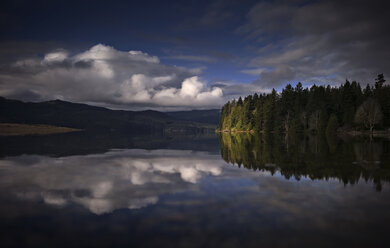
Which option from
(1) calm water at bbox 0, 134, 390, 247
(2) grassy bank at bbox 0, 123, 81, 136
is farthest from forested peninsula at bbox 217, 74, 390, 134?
(2) grassy bank at bbox 0, 123, 81, 136

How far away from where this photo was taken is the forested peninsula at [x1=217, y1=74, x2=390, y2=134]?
88.9 m

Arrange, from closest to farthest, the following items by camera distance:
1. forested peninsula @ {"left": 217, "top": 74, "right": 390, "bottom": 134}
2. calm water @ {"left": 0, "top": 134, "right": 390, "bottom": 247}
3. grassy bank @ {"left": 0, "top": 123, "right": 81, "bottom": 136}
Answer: calm water @ {"left": 0, "top": 134, "right": 390, "bottom": 247}, forested peninsula @ {"left": 217, "top": 74, "right": 390, "bottom": 134}, grassy bank @ {"left": 0, "top": 123, "right": 81, "bottom": 136}

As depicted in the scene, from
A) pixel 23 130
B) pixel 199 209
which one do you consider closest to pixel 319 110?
pixel 199 209

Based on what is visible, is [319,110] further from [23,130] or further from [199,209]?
[23,130]

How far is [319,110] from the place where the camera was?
10119 cm

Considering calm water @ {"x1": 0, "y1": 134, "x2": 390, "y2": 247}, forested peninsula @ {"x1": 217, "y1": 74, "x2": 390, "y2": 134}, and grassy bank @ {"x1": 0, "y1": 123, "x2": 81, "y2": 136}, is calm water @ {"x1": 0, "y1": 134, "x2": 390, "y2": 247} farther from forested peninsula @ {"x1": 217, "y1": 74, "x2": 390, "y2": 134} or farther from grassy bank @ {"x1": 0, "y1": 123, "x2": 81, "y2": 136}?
grassy bank @ {"x1": 0, "y1": 123, "x2": 81, "y2": 136}

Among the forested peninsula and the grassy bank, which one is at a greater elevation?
the forested peninsula

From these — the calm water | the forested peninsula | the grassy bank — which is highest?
the forested peninsula

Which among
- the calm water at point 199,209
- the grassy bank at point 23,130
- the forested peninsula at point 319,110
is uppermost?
the forested peninsula at point 319,110

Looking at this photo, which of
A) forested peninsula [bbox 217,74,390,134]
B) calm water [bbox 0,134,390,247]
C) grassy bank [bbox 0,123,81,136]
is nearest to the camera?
calm water [bbox 0,134,390,247]

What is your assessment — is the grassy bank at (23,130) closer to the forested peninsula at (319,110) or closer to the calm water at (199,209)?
the forested peninsula at (319,110)

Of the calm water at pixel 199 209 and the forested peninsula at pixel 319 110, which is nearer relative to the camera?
the calm water at pixel 199 209

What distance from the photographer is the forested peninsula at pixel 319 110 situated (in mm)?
88938

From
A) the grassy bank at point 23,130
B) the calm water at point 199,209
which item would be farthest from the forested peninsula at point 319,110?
the grassy bank at point 23,130
